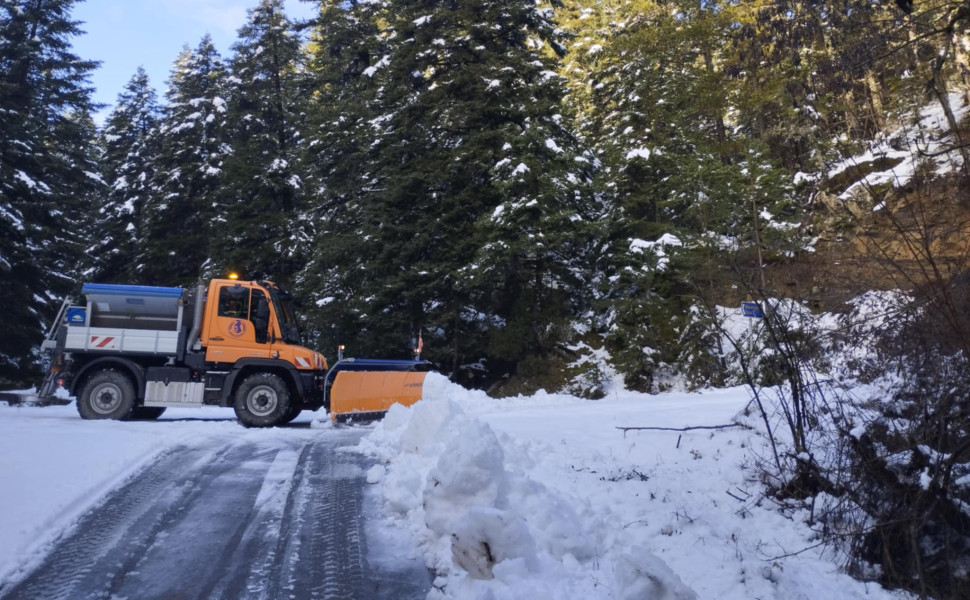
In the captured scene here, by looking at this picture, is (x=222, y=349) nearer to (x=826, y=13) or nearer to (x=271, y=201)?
(x=826, y=13)

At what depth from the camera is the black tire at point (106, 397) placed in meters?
12.6

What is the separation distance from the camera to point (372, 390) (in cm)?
1269

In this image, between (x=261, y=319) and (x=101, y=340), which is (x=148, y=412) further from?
(x=261, y=319)

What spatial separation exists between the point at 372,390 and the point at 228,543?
766 cm

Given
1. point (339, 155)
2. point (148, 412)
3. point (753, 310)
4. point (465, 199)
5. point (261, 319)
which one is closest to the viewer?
point (753, 310)

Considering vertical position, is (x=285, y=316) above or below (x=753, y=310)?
above

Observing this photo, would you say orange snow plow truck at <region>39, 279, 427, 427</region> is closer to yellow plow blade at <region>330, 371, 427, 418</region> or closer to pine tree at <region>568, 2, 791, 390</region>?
yellow plow blade at <region>330, 371, 427, 418</region>

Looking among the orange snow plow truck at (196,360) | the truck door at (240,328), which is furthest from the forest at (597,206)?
the truck door at (240,328)

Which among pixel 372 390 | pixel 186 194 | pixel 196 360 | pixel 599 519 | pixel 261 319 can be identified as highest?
pixel 186 194

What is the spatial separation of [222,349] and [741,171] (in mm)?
13563

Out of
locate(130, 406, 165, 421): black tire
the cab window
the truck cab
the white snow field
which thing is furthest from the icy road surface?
locate(130, 406, 165, 421): black tire

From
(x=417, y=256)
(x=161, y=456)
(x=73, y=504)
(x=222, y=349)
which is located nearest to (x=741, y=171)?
(x=417, y=256)

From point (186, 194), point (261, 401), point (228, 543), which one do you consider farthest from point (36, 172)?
point (228, 543)

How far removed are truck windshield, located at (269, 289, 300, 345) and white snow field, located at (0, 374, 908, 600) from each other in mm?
4708
